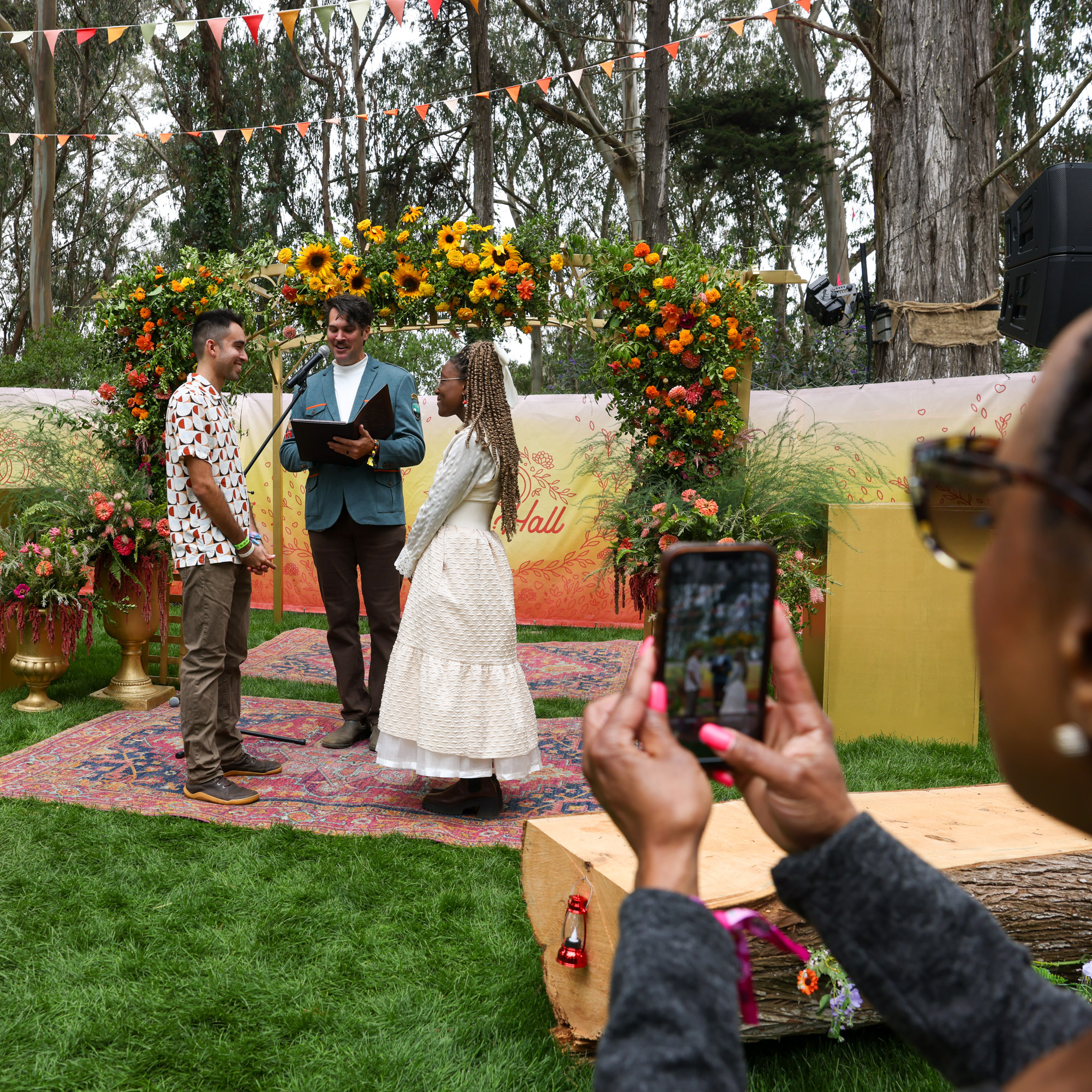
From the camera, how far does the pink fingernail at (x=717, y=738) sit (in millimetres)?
884

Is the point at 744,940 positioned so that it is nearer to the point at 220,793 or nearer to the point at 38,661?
the point at 220,793

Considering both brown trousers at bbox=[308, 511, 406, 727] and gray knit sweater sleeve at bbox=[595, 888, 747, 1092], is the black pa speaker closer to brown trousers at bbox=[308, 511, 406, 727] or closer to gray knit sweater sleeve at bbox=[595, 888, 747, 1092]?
brown trousers at bbox=[308, 511, 406, 727]

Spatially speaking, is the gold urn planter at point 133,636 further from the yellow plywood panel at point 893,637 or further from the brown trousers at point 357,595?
the yellow plywood panel at point 893,637

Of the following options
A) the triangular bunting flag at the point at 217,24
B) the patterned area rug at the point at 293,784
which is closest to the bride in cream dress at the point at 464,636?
the patterned area rug at the point at 293,784

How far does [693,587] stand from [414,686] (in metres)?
3.00

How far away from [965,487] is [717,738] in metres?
0.34

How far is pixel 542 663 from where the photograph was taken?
6766mm

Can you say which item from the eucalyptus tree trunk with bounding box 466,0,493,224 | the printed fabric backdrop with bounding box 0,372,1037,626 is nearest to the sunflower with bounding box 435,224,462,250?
the printed fabric backdrop with bounding box 0,372,1037,626

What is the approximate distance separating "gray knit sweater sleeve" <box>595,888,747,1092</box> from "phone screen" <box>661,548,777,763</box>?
22 cm

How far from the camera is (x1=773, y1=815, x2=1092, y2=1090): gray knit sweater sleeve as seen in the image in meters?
0.82

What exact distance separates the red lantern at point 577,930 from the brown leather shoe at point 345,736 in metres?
2.78

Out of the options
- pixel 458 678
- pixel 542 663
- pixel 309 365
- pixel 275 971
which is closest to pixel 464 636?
pixel 458 678

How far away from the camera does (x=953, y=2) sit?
20.0ft

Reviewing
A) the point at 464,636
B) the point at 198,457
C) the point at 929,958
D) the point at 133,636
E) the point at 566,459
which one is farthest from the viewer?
the point at 566,459
